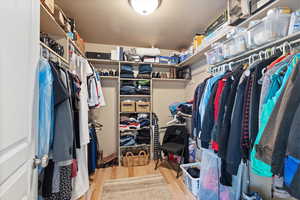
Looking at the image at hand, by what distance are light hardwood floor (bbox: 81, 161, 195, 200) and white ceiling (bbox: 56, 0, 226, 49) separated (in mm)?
2404

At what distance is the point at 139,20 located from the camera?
207cm

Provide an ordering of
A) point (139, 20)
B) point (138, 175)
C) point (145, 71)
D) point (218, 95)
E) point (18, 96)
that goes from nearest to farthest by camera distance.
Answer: point (18, 96), point (218, 95), point (139, 20), point (138, 175), point (145, 71)

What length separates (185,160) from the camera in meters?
2.42

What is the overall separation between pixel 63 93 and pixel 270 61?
151 centimetres

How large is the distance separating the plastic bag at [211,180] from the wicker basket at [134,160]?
124 centimetres

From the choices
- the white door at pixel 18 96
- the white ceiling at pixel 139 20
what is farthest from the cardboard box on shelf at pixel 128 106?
the white door at pixel 18 96

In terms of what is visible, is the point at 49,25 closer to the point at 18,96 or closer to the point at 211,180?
the point at 18,96

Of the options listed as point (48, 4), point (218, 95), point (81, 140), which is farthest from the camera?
point (81, 140)

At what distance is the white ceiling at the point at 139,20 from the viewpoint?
1754 mm

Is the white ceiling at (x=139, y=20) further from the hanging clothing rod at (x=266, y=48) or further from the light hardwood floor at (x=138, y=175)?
the light hardwood floor at (x=138, y=175)

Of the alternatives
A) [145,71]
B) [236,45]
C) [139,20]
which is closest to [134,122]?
[145,71]

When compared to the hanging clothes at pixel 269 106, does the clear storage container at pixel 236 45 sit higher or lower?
higher

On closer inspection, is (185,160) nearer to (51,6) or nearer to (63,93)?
(63,93)

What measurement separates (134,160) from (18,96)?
7.74ft
